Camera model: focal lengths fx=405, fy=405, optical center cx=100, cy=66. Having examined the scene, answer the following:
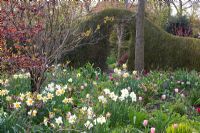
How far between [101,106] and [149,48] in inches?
290

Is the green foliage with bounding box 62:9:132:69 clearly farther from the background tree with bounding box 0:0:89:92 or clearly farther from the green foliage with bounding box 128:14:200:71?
the background tree with bounding box 0:0:89:92

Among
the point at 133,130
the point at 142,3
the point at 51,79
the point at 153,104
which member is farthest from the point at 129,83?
the point at 142,3

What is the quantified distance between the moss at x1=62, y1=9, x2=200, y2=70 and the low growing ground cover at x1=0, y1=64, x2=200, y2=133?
305cm

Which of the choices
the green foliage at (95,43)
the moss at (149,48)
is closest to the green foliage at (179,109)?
the green foliage at (95,43)

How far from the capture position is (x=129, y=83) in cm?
698

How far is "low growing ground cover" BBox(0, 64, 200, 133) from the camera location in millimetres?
4145

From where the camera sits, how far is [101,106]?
200 inches

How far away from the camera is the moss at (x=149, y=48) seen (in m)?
11.9

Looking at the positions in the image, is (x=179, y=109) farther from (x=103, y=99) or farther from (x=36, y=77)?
(x=36, y=77)

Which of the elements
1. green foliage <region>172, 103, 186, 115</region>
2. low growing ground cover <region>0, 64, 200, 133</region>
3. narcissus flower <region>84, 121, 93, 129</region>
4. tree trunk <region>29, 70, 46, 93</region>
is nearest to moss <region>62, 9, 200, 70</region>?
low growing ground cover <region>0, 64, 200, 133</region>

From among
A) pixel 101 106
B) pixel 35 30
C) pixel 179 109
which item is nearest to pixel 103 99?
pixel 101 106

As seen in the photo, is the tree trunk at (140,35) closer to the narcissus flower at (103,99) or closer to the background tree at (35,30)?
the background tree at (35,30)

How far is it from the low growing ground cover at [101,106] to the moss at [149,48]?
3051mm

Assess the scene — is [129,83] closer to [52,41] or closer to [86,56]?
[52,41]
